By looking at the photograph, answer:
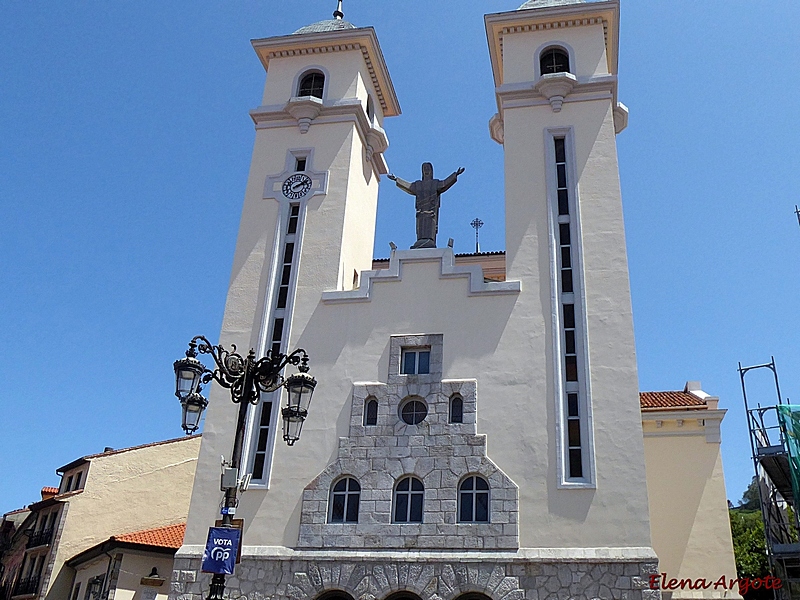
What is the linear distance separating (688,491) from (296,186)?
14.5m

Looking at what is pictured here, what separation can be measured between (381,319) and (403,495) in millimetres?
4787

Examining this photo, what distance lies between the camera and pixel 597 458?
17688mm

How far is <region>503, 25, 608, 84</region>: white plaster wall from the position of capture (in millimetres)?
22984

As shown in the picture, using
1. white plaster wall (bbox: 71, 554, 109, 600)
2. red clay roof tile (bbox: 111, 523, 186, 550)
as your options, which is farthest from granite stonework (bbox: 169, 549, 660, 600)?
white plaster wall (bbox: 71, 554, 109, 600)

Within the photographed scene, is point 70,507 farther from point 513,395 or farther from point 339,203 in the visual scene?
point 513,395

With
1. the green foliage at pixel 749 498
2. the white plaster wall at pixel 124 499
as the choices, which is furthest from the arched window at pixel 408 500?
the green foliage at pixel 749 498

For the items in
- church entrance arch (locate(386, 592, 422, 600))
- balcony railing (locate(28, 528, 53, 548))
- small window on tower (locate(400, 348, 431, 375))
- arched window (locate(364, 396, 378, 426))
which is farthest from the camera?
balcony railing (locate(28, 528, 53, 548))

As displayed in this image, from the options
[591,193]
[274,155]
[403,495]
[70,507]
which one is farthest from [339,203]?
[70,507]

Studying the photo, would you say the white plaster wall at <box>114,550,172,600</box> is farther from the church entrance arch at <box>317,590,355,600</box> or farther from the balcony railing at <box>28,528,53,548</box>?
the church entrance arch at <box>317,590,355,600</box>

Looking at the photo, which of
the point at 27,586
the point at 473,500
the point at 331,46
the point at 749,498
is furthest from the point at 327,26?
→ the point at 749,498

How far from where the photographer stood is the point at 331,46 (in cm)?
2508

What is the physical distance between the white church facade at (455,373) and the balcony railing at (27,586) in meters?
12.0

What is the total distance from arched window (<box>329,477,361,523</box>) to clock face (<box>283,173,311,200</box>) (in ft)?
29.1

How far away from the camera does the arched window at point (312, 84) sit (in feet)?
81.6
